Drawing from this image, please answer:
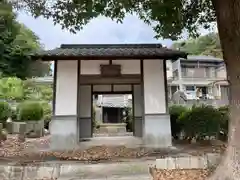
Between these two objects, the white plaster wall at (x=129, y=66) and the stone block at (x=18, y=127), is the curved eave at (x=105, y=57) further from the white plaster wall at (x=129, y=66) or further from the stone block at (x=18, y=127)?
the stone block at (x=18, y=127)

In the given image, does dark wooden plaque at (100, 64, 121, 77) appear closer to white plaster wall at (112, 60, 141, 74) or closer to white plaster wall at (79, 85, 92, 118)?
white plaster wall at (112, 60, 141, 74)

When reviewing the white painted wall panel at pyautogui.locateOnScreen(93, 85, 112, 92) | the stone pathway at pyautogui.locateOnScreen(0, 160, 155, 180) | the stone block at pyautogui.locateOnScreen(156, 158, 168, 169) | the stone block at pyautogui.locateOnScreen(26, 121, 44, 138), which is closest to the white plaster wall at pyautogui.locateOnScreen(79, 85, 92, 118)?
the white painted wall panel at pyautogui.locateOnScreen(93, 85, 112, 92)

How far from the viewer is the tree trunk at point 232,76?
4438mm

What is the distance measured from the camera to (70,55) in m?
8.22

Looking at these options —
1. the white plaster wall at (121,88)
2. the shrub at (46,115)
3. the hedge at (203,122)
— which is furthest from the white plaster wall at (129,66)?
the shrub at (46,115)

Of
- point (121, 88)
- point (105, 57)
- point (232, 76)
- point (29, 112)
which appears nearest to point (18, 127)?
point (29, 112)

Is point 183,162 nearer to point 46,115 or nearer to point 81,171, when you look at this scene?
point 81,171

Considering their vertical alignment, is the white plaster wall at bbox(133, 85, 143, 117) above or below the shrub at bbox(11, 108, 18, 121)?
above

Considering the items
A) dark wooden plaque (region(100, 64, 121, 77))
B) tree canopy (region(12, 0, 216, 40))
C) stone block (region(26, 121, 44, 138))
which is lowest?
stone block (region(26, 121, 44, 138))

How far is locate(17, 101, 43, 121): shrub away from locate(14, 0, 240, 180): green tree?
726 cm

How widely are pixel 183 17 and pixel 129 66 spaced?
260 cm

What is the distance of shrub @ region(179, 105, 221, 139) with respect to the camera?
809 cm

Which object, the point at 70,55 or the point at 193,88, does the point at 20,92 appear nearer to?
the point at 70,55

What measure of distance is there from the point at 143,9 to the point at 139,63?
2125mm
